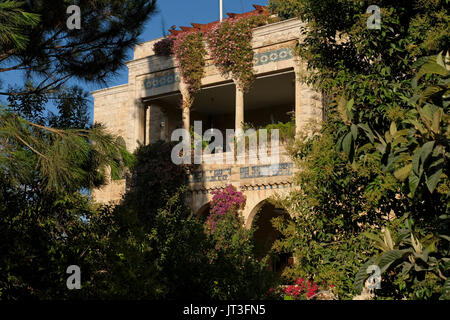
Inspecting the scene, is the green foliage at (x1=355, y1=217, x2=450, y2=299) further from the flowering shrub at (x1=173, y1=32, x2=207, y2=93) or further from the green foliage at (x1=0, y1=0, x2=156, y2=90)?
the flowering shrub at (x1=173, y1=32, x2=207, y2=93)

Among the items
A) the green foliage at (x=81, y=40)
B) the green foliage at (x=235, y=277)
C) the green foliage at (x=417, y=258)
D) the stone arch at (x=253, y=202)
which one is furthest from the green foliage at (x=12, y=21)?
the stone arch at (x=253, y=202)

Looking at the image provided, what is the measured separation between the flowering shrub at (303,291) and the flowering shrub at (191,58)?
815cm

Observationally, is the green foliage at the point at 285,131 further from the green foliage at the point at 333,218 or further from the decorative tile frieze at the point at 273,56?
the green foliage at the point at 333,218

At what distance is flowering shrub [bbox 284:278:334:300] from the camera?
7.73 m

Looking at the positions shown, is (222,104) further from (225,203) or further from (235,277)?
(235,277)

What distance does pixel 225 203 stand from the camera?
14.1 metres

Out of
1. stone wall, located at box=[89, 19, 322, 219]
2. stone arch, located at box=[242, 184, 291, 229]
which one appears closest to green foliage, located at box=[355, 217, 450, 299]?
stone wall, located at box=[89, 19, 322, 219]

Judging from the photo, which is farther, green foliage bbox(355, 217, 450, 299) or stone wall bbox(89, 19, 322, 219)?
stone wall bbox(89, 19, 322, 219)

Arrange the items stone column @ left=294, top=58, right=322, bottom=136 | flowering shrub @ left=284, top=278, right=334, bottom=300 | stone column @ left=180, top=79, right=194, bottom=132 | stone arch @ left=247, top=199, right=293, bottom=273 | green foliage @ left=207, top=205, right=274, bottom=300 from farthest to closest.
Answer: stone arch @ left=247, top=199, right=293, bottom=273 < stone column @ left=180, top=79, right=194, bottom=132 < stone column @ left=294, top=58, right=322, bottom=136 < flowering shrub @ left=284, top=278, right=334, bottom=300 < green foliage @ left=207, top=205, right=274, bottom=300

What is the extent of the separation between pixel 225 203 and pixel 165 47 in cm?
485

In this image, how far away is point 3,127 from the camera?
655 centimetres

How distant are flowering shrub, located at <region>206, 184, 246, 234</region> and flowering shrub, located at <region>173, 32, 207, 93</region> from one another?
10.1 feet

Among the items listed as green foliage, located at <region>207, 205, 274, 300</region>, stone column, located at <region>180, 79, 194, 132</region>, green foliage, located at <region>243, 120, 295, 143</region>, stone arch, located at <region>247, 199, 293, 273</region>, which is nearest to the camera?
green foliage, located at <region>207, 205, 274, 300</region>
